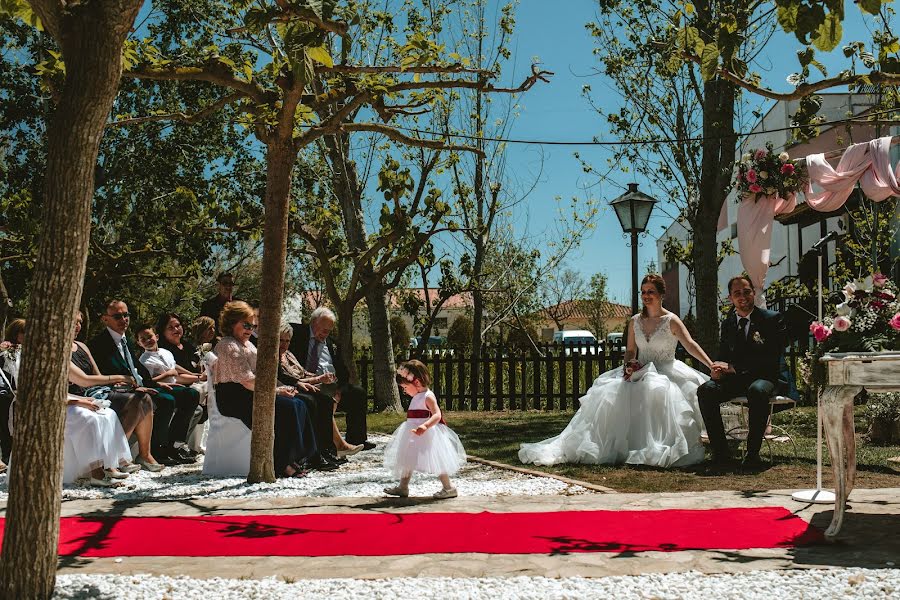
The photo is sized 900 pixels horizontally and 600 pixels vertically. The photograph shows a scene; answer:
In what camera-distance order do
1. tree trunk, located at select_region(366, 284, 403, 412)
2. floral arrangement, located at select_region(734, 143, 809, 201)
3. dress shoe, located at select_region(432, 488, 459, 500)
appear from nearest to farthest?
1. dress shoe, located at select_region(432, 488, 459, 500)
2. floral arrangement, located at select_region(734, 143, 809, 201)
3. tree trunk, located at select_region(366, 284, 403, 412)

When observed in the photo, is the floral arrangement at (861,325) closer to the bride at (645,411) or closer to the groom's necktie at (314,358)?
the bride at (645,411)

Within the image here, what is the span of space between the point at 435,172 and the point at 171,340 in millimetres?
7129

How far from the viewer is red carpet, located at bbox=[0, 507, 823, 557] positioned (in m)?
5.25

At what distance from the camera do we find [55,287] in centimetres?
401

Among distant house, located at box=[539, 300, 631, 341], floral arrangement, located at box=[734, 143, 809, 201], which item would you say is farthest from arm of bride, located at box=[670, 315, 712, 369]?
distant house, located at box=[539, 300, 631, 341]

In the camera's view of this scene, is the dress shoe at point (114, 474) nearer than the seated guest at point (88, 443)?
No

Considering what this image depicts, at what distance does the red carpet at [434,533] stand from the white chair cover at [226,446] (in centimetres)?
233

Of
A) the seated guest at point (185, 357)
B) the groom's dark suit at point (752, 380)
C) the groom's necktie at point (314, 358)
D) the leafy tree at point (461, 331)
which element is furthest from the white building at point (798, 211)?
the leafy tree at point (461, 331)

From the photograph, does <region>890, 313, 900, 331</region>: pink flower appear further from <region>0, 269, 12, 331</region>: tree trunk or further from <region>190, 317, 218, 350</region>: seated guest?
<region>0, 269, 12, 331</region>: tree trunk

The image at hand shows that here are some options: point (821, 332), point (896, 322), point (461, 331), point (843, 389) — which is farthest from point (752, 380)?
point (461, 331)

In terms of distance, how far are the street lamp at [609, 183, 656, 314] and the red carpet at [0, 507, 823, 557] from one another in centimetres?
688

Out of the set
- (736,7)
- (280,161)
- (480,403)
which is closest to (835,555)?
(280,161)

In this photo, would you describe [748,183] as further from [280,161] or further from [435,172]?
[435,172]

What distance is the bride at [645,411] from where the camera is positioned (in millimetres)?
8828
